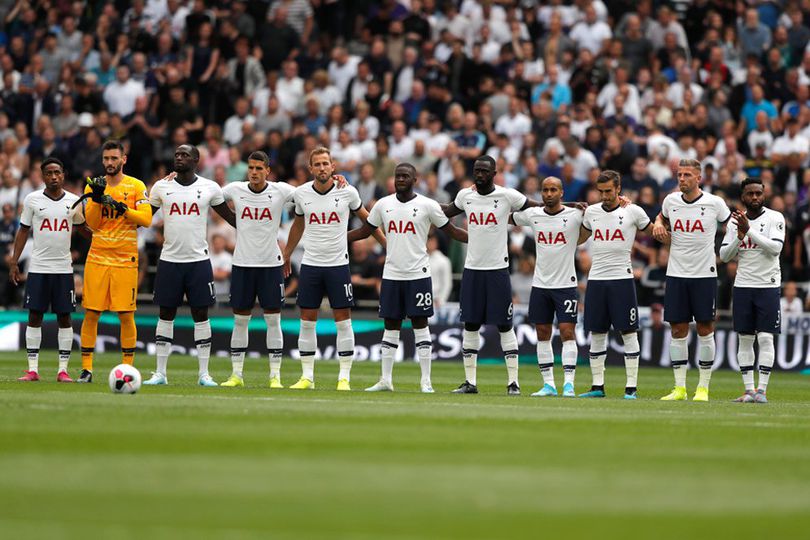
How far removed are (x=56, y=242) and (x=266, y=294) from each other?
112 inches

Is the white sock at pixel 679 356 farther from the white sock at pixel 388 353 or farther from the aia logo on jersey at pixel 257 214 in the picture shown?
the aia logo on jersey at pixel 257 214

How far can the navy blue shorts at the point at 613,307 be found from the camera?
1811 centimetres

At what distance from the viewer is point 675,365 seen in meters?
18.2

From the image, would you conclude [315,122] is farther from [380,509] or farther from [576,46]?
[380,509]

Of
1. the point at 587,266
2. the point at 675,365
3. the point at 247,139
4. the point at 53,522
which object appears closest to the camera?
the point at 53,522

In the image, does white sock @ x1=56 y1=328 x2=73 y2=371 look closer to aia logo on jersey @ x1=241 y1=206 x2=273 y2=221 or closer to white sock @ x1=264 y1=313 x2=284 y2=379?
white sock @ x1=264 y1=313 x2=284 y2=379

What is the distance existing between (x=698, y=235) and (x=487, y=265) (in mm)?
2565

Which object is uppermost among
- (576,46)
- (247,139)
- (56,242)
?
(576,46)

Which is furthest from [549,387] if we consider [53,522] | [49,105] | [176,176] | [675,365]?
[49,105]

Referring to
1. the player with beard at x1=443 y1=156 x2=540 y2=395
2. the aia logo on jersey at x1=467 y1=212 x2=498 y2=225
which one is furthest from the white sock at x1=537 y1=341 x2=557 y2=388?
the aia logo on jersey at x1=467 y1=212 x2=498 y2=225

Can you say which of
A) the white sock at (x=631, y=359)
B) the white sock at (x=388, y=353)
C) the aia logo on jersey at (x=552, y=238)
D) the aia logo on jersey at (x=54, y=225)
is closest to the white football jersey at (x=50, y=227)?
the aia logo on jersey at (x=54, y=225)

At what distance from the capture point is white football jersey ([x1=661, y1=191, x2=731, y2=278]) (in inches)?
709

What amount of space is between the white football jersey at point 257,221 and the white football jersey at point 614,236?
383 centimetres

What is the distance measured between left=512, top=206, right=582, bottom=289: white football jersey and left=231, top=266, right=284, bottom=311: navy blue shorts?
3.08 metres
